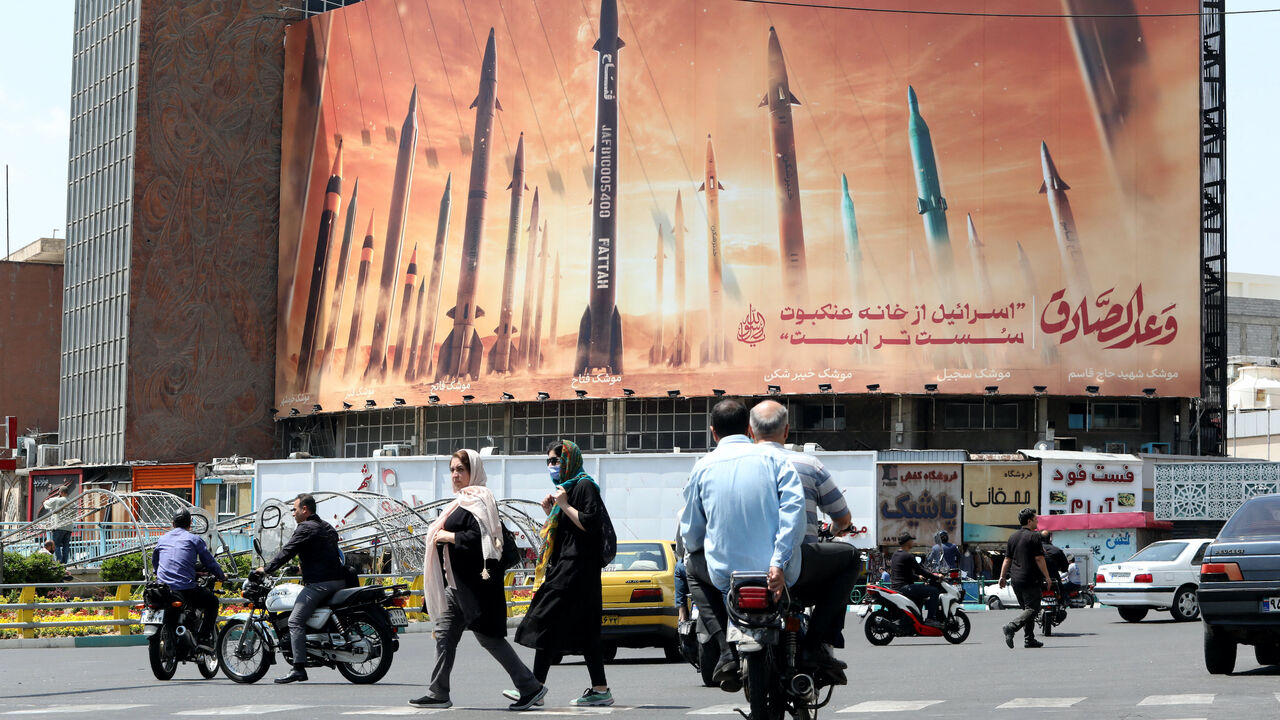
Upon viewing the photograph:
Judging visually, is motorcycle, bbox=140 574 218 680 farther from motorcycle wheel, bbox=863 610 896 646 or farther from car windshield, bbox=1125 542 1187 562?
car windshield, bbox=1125 542 1187 562

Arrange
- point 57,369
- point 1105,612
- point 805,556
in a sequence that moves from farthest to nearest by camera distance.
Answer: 1. point 57,369
2. point 1105,612
3. point 805,556

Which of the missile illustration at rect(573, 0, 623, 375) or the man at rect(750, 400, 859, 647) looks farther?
the missile illustration at rect(573, 0, 623, 375)

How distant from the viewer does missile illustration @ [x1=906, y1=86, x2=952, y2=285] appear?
47.8 meters

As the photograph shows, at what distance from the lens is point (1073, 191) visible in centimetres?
4762

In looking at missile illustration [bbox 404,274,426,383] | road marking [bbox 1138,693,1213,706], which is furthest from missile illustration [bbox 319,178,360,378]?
road marking [bbox 1138,693,1213,706]

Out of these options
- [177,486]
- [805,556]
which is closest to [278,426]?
[177,486]

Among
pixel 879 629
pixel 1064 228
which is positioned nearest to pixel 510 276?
pixel 1064 228

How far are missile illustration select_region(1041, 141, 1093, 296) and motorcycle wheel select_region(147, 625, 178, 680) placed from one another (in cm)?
3795

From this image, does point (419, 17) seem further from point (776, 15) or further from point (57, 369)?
point (57, 369)

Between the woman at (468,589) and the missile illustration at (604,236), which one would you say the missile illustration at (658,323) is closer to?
the missile illustration at (604,236)

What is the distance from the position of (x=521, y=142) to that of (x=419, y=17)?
660cm

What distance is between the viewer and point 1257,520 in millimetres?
12477

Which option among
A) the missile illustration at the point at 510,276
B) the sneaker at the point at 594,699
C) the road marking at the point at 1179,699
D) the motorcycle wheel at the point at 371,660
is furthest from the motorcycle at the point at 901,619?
the missile illustration at the point at 510,276

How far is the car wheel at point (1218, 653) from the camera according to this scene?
40.3 feet
